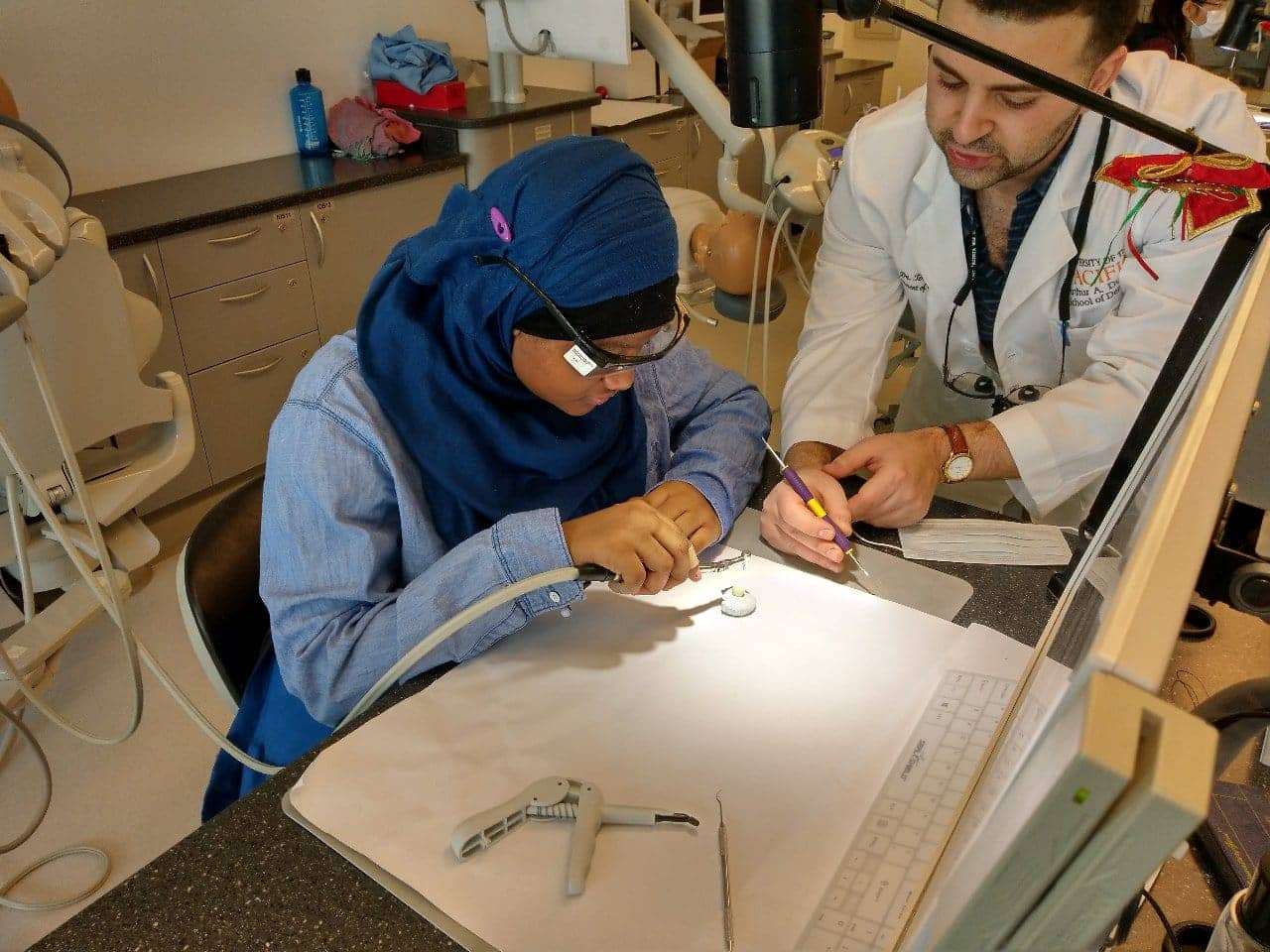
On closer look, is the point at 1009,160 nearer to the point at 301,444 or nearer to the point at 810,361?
the point at 810,361

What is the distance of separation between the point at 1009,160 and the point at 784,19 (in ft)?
2.64

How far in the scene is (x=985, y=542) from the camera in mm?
1099

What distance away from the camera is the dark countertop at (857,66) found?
5070 mm

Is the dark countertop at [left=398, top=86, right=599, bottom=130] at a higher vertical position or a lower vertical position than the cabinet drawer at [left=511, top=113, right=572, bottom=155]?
higher

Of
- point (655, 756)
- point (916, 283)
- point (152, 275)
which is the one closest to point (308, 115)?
point (152, 275)

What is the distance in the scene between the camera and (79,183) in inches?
108

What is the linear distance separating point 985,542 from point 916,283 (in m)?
0.63

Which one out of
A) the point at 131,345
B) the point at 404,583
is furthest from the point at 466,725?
the point at 131,345

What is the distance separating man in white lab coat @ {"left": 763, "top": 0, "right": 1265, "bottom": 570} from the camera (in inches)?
46.8

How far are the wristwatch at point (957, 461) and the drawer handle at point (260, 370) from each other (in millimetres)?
2165

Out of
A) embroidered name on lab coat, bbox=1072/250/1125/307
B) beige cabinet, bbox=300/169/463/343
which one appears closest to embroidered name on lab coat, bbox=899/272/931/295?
embroidered name on lab coat, bbox=1072/250/1125/307

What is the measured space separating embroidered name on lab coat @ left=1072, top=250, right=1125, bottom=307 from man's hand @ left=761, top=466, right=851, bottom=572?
589 millimetres

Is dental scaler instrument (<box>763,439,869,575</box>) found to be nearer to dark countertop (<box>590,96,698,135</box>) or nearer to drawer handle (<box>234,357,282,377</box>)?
drawer handle (<box>234,357,282,377</box>)

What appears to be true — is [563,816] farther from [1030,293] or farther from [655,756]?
[1030,293]
